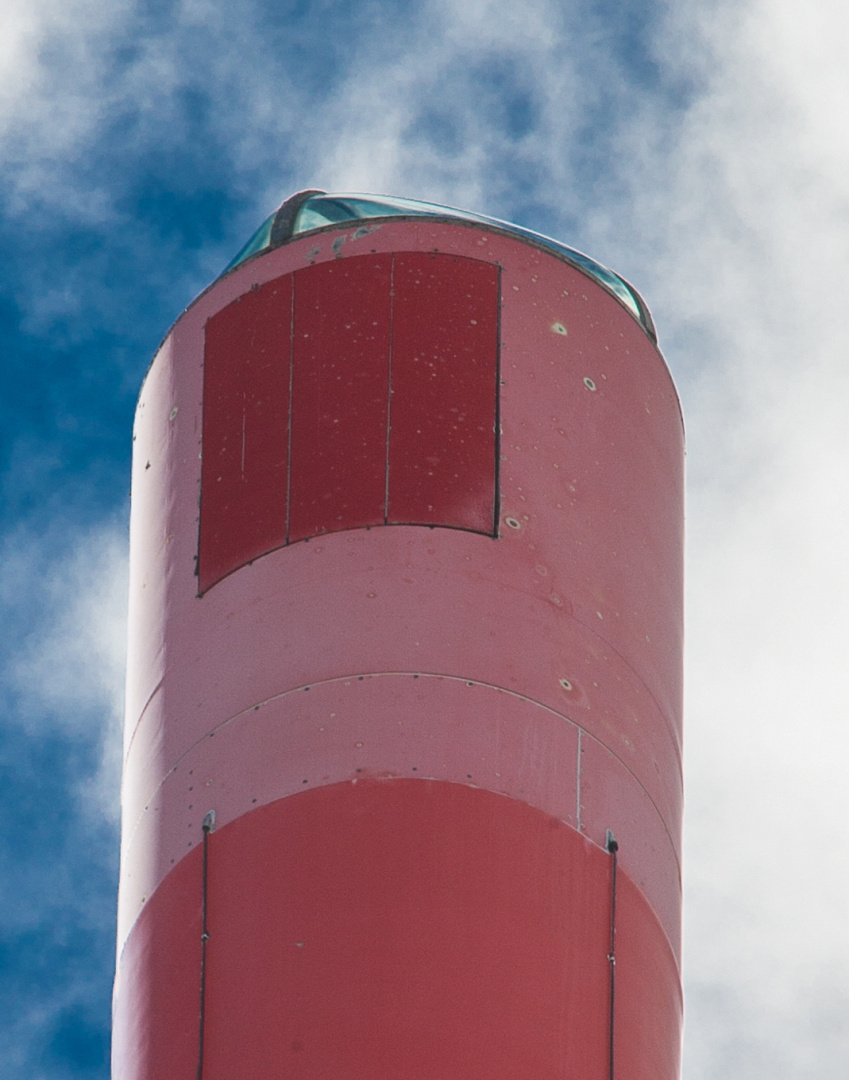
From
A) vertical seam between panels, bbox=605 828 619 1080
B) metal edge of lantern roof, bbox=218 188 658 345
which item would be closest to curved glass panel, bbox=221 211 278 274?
metal edge of lantern roof, bbox=218 188 658 345

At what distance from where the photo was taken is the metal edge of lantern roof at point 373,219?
16.4 metres

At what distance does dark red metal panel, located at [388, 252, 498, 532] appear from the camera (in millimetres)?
15047

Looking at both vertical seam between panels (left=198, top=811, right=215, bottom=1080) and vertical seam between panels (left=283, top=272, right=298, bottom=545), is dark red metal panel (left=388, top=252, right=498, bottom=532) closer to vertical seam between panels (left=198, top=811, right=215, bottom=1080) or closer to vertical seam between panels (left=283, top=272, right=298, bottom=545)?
vertical seam between panels (left=283, top=272, right=298, bottom=545)

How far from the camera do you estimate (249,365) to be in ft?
51.9

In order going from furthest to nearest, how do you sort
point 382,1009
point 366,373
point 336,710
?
point 366,373 → point 336,710 → point 382,1009

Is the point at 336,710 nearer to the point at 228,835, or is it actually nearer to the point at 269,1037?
the point at 228,835

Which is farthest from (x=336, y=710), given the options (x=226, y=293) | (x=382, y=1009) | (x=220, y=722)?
(x=226, y=293)

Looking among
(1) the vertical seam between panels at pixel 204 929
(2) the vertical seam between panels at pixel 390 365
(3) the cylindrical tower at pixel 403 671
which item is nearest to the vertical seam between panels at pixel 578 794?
(3) the cylindrical tower at pixel 403 671

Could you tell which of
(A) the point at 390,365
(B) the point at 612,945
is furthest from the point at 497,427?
(B) the point at 612,945

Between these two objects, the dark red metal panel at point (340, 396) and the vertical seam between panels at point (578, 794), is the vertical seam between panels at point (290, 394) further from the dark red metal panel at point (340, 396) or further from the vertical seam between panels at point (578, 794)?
the vertical seam between panels at point (578, 794)

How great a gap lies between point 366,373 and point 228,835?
281 centimetres

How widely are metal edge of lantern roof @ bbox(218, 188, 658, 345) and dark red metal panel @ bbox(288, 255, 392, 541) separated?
0.54 metres

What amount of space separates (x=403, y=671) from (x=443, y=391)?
179cm

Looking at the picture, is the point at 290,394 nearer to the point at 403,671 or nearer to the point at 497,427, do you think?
the point at 497,427
